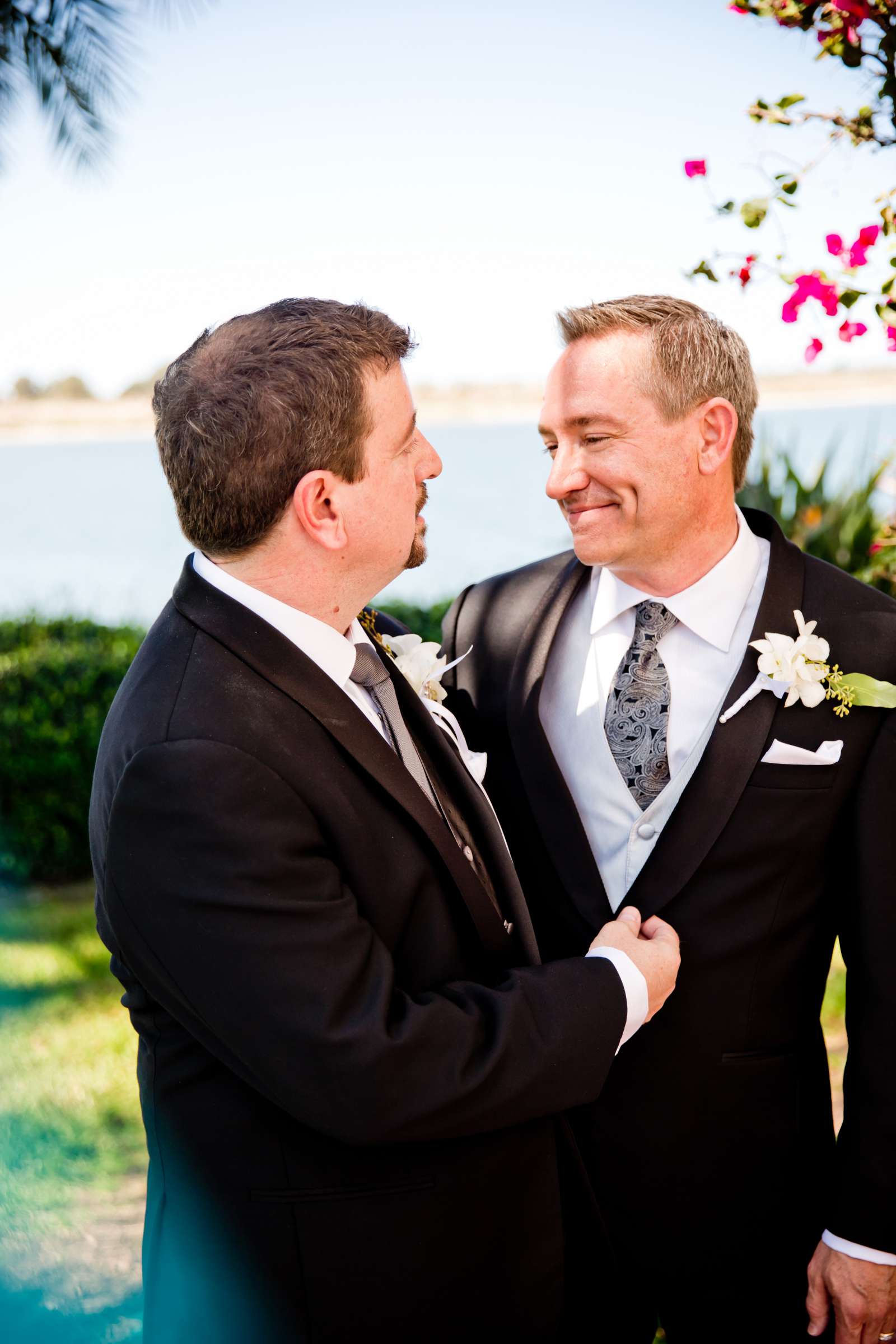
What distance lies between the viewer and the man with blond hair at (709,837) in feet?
7.11

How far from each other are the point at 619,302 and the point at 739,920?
1386mm

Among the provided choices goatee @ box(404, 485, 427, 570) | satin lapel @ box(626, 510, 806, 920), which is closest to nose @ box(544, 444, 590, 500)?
goatee @ box(404, 485, 427, 570)

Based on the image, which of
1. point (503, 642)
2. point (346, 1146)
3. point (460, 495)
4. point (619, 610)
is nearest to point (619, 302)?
point (619, 610)

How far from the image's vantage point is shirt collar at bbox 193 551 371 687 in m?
1.86

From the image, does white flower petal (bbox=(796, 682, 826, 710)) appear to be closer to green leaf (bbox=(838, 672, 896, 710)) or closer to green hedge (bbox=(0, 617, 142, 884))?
green leaf (bbox=(838, 672, 896, 710))

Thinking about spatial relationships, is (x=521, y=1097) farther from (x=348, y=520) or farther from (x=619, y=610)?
(x=619, y=610)

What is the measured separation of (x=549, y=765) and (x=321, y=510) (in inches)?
34.2

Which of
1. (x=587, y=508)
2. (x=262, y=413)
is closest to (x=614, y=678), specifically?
(x=587, y=508)

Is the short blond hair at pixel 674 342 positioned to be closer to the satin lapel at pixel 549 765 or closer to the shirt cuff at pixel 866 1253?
the satin lapel at pixel 549 765

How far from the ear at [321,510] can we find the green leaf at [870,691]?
3.43 ft

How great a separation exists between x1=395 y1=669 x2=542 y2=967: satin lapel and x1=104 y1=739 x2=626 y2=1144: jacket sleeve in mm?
352

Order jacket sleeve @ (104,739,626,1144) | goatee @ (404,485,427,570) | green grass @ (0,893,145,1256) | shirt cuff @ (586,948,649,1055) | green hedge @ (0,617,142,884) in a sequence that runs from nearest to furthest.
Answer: jacket sleeve @ (104,739,626,1144) → shirt cuff @ (586,948,649,1055) → goatee @ (404,485,427,570) → green grass @ (0,893,145,1256) → green hedge @ (0,617,142,884)

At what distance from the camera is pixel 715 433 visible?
8.16ft

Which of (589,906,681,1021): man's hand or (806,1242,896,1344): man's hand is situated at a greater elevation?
(589,906,681,1021): man's hand
